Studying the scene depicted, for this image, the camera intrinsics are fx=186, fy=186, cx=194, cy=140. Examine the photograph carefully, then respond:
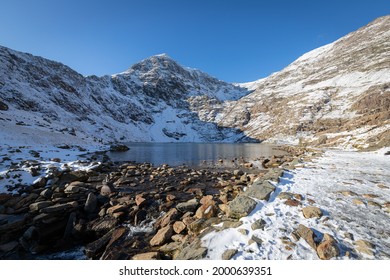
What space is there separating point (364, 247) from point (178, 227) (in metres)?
7.09

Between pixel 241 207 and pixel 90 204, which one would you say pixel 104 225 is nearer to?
pixel 90 204

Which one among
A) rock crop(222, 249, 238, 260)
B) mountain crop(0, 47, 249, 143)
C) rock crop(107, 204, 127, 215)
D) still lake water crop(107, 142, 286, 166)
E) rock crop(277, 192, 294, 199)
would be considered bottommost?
rock crop(107, 204, 127, 215)

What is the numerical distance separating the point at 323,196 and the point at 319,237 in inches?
151

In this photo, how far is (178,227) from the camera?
9312mm

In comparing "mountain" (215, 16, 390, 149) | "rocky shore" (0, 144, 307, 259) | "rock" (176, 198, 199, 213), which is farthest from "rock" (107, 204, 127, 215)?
"mountain" (215, 16, 390, 149)

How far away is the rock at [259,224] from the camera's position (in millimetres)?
6940

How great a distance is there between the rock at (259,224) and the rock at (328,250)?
6.00 ft

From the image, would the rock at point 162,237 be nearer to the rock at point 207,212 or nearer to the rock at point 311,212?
the rock at point 207,212

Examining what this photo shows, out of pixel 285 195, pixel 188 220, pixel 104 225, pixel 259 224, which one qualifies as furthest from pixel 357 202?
pixel 104 225

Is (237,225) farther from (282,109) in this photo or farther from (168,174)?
(282,109)

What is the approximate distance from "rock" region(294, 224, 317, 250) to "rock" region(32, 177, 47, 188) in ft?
63.9

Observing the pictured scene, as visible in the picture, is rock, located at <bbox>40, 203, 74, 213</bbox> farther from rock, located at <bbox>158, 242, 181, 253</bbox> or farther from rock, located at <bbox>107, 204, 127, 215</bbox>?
rock, located at <bbox>158, 242, 181, 253</bbox>

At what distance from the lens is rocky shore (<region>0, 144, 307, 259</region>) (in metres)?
8.41

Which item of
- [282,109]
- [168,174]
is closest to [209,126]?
[282,109]
